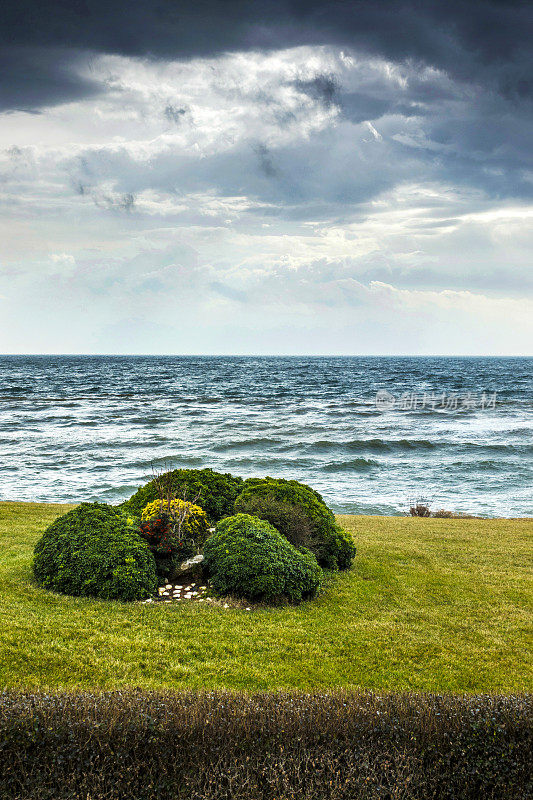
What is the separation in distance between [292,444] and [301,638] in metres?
25.7

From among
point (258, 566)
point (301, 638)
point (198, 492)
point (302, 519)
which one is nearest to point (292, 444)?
point (198, 492)

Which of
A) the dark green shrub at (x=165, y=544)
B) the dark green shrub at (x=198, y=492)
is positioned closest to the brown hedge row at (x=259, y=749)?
the dark green shrub at (x=165, y=544)

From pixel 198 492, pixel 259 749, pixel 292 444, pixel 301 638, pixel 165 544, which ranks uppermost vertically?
pixel 198 492

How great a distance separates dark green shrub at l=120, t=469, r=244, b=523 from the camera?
11.1 metres

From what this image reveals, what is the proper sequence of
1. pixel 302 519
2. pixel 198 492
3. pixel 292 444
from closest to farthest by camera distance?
pixel 302 519, pixel 198 492, pixel 292 444

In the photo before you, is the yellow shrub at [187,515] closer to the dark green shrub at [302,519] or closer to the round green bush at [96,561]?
the dark green shrub at [302,519]

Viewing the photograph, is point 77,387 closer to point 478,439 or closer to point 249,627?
point 478,439

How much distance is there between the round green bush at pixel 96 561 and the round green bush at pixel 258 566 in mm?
1074

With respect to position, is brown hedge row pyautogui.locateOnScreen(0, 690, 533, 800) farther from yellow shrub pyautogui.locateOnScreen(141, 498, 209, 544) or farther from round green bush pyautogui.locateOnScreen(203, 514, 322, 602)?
yellow shrub pyautogui.locateOnScreen(141, 498, 209, 544)

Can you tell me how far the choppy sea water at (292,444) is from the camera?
22734mm

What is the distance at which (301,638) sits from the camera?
7.31 meters

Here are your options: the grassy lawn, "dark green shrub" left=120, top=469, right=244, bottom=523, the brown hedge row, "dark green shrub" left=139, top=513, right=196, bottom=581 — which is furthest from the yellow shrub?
the brown hedge row

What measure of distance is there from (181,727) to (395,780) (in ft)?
5.32

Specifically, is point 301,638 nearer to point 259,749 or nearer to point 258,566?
point 258,566
